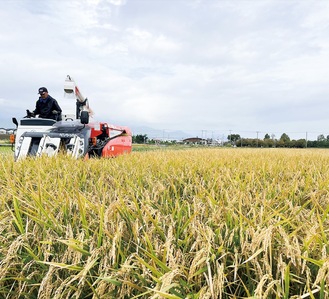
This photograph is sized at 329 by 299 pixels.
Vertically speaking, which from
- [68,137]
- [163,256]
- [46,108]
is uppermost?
[46,108]

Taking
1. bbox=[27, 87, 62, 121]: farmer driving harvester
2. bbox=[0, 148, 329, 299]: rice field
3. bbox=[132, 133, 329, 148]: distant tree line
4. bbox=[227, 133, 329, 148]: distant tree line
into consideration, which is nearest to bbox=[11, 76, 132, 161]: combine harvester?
bbox=[27, 87, 62, 121]: farmer driving harvester

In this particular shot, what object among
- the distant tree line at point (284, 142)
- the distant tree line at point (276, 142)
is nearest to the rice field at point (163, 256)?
the distant tree line at point (276, 142)

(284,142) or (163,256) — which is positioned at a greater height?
(284,142)

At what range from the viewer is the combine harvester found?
5156mm

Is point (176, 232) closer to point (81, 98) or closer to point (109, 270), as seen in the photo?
point (109, 270)

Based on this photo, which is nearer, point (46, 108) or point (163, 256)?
point (163, 256)

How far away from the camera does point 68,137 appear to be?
17.6ft

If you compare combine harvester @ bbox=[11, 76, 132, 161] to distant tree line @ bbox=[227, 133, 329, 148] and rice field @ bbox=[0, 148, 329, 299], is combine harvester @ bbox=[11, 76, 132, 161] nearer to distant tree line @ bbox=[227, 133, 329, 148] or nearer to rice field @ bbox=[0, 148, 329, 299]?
rice field @ bbox=[0, 148, 329, 299]

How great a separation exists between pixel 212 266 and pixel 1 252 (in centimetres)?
127

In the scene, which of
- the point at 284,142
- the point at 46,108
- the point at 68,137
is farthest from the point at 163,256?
the point at 284,142

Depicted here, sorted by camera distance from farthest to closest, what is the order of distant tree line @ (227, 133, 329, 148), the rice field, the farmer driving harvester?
distant tree line @ (227, 133, 329, 148) < the farmer driving harvester < the rice field

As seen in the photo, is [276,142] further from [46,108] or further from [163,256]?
[163,256]

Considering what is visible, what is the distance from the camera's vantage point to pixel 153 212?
1793 mm

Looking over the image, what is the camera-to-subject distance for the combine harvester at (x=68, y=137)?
5156 millimetres
